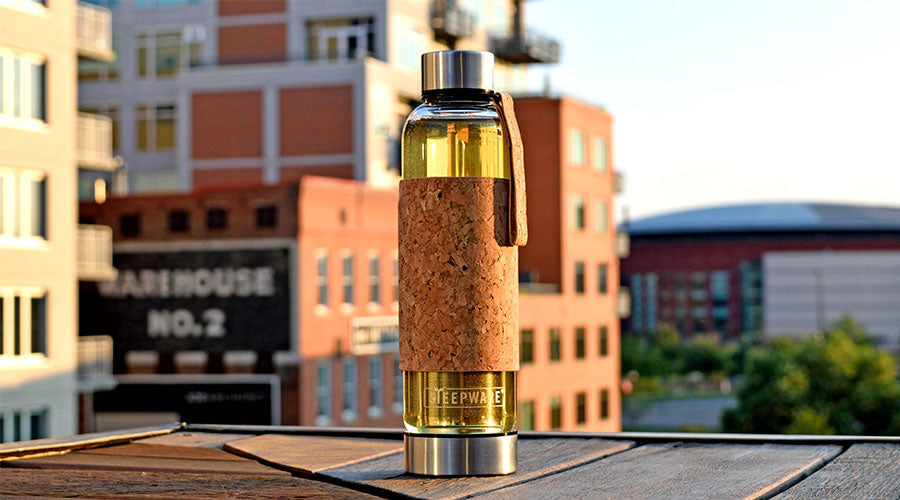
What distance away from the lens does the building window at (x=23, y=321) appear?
3278 cm

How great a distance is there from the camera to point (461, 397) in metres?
4.35

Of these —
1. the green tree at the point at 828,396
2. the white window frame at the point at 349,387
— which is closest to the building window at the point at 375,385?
the white window frame at the point at 349,387

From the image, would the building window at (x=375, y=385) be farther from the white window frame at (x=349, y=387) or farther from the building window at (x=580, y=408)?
the building window at (x=580, y=408)

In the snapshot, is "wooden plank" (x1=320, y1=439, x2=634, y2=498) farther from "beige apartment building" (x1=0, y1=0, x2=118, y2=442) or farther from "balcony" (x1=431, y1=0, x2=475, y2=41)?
"balcony" (x1=431, y1=0, x2=475, y2=41)

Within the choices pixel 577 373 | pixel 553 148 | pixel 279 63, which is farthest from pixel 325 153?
pixel 577 373

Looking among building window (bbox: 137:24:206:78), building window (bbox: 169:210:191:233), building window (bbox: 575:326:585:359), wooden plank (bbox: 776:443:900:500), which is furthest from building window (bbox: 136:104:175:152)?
wooden plank (bbox: 776:443:900:500)

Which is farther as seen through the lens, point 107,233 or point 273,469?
point 107,233

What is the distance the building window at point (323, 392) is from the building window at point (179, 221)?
579 centimetres

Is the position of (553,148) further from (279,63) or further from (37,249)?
(37,249)

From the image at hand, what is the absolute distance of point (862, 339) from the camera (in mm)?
93875

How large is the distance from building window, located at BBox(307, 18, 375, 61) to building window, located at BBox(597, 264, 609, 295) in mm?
14826

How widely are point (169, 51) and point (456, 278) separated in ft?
178

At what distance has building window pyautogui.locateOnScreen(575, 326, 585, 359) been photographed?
58.8 metres

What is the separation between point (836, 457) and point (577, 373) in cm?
5416
